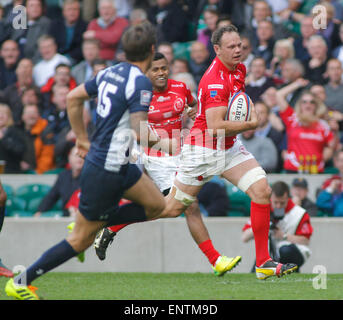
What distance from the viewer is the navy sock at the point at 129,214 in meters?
6.62

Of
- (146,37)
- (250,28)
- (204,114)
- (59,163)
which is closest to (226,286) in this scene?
(204,114)

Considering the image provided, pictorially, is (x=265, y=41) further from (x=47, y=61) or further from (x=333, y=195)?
(x=47, y=61)

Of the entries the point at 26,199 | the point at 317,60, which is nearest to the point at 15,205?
the point at 26,199

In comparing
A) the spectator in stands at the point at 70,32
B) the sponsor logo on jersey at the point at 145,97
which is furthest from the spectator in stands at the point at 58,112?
the sponsor logo on jersey at the point at 145,97

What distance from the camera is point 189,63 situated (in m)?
13.6

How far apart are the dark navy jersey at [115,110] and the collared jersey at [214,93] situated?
175 centimetres

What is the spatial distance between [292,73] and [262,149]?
1552mm

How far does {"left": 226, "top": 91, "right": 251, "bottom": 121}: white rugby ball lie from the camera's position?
7977 mm

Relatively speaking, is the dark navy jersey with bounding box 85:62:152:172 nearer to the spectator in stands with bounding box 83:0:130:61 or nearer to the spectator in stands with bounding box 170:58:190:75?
the spectator in stands with bounding box 170:58:190:75

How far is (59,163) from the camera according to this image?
41.6 ft

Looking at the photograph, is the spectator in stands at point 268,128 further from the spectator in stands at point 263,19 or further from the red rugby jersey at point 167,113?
the red rugby jersey at point 167,113

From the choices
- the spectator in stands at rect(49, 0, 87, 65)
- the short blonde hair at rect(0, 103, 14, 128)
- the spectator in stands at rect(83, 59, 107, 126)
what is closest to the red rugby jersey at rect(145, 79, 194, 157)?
the spectator in stands at rect(83, 59, 107, 126)

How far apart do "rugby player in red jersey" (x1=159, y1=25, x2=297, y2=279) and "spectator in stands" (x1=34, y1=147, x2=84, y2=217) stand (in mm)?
3323
